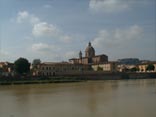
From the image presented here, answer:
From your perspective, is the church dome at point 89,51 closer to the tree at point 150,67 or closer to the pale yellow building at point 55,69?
the pale yellow building at point 55,69

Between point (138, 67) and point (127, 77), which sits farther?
point (138, 67)

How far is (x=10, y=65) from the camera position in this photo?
77.0 metres

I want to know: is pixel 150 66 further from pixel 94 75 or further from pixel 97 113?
pixel 97 113

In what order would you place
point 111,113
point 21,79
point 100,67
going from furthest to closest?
point 100,67, point 21,79, point 111,113

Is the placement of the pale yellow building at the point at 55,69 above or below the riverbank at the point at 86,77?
above

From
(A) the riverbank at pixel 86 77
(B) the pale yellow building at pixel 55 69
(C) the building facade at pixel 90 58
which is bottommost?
(A) the riverbank at pixel 86 77

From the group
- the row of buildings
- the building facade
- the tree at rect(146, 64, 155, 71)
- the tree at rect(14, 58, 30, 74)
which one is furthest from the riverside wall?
the building facade

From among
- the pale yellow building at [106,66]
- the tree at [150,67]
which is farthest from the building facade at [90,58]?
the tree at [150,67]

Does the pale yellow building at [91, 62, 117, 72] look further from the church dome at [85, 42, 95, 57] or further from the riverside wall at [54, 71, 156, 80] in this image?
the riverside wall at [54, 71, 156, 80]

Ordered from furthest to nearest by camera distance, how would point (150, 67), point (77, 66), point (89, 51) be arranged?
point (89, 51), point (150, 67), point (77, 66)

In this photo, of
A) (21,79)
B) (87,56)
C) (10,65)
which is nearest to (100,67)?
(87,56)

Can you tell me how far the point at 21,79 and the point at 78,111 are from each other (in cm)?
4249

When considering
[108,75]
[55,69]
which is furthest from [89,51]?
[108,75]

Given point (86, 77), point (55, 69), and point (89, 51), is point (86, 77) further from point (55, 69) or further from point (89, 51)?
point (89, 51)
